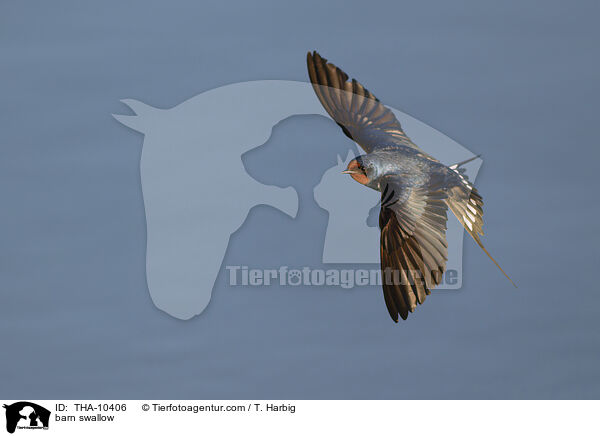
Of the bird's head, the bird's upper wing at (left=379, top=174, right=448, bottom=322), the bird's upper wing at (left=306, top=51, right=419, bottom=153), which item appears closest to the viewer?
the bird's upper wing at (left=379, top=174, right=448, bottom=322)

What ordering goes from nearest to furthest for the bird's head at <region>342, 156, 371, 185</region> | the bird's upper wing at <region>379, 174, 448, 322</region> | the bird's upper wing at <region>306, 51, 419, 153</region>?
the bird's upper wing at <region>379, 174, 448, 322</region>, the bird's head at <region>342, 156, 371, 185</region>, the bird's upper wing at <region>306, 51, 419, 153</region>

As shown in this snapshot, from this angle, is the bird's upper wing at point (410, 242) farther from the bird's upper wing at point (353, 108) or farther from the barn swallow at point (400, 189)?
the bird's upper wing at point (353, 108)

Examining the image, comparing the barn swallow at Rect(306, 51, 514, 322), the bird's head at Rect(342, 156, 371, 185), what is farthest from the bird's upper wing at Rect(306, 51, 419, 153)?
the bird's head at Rect(342, 156, 371, 185)

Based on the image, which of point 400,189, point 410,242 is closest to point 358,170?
point 400,189

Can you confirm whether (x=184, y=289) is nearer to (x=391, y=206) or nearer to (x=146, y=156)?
(x=146, y=156)

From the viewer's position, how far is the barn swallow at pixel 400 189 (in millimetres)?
1855

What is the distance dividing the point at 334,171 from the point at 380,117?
307mm

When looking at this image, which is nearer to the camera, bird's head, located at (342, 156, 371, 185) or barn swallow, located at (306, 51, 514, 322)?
barn swallow, located at (306, 51, 514, 322)

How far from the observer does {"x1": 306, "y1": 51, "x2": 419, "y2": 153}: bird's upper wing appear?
214 centimetres

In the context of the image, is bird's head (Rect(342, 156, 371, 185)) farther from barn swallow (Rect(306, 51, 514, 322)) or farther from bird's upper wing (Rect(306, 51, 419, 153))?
bird's upper wing (Rect(306, 51, 419, 153))
